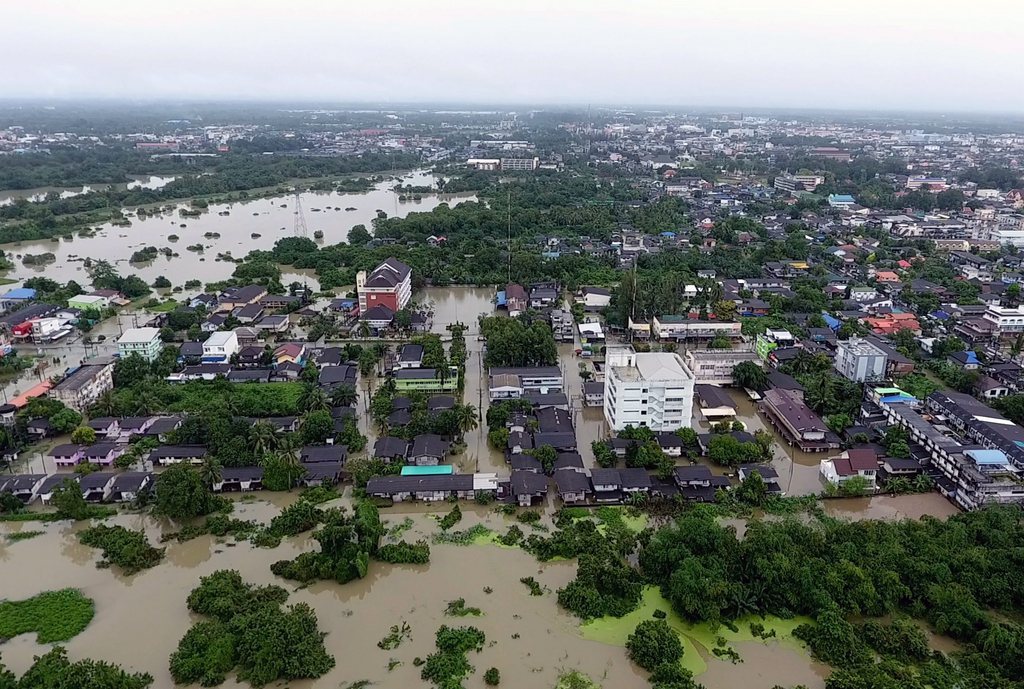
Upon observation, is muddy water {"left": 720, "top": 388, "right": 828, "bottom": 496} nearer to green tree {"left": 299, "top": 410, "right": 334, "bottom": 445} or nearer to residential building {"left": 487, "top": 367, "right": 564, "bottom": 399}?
residential building {"left": 487, "top": 367, "right": 564, "bottom": 399}

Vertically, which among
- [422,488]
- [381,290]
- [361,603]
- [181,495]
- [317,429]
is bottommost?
[361,603]

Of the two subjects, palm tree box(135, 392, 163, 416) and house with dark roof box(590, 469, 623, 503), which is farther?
palm tree box(135, 392, 163, 416)

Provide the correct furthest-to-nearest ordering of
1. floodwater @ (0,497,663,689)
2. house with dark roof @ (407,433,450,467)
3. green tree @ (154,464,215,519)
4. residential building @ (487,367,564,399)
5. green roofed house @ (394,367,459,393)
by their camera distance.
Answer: green roofed house @ (394,367,459,393), residential building @ (487,367,564,399), house with dark roof @ (407,433,450,467), green tree @ (154,464,215,519), floodwater @ (0,497,663,689)

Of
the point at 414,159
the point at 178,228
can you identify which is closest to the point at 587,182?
the point at 414,159

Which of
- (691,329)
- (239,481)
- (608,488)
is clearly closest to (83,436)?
(239,481)

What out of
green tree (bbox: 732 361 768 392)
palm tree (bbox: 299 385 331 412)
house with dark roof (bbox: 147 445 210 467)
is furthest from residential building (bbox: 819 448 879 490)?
house with dark roof (bbox: 147 445 210 467)

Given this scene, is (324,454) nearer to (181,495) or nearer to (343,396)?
(343,396)

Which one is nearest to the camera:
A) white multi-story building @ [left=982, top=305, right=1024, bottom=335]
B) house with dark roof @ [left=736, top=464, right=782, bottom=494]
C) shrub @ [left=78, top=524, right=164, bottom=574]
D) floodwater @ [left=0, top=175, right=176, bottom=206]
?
shrub @ [left=78, top=524, right=164, bottom=574]
